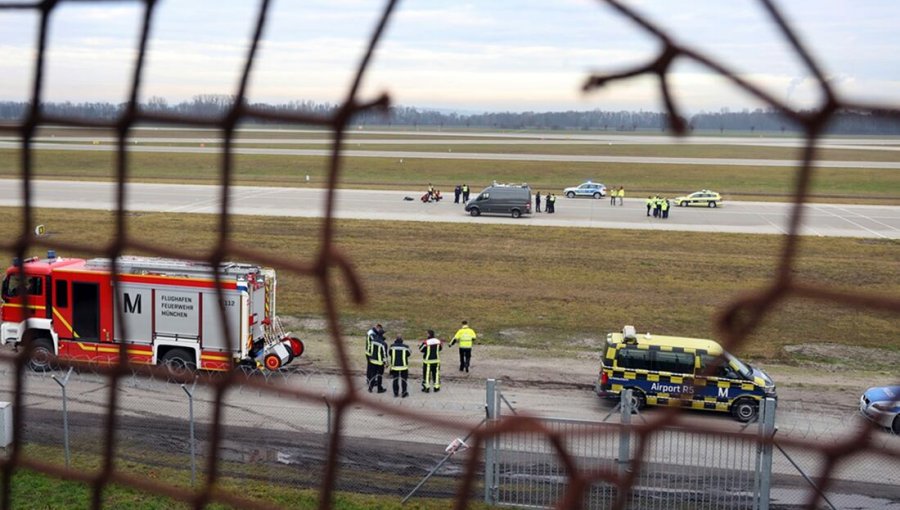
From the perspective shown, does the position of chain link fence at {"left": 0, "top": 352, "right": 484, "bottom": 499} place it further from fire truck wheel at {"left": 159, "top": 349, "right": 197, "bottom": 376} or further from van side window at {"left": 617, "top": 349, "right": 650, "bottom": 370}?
van side window at {"left": 617, "top": 349, "right": 650, "bottom": 370}

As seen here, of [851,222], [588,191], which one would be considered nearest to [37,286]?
[851,222]

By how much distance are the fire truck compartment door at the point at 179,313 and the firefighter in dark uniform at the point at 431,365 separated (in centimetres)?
283

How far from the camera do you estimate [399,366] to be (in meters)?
11.1

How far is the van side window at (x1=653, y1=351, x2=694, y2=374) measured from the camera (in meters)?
10.1

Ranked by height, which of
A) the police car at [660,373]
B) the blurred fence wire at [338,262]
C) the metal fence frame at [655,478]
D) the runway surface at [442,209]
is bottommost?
the metal fence frame at [655,478]

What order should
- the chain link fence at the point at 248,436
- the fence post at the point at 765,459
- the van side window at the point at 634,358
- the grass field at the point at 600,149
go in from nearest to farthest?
1. the fence post at the point at 765,459
2. the chain link fence at the point at 248,436
3. the van side window at the point at 634,358
4. the grass field at the point at 600,149

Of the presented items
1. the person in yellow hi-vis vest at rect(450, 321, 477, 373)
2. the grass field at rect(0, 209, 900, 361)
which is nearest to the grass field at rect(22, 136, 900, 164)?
the grass field at rect(0, 209, 900, 361)

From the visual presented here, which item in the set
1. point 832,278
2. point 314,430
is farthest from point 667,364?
point 832,278

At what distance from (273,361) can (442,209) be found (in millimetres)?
19106

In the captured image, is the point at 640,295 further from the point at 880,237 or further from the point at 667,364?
the point at 880,237

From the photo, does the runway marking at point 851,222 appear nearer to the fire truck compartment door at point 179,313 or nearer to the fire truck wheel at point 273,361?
the fire truck wheel at point 273,361

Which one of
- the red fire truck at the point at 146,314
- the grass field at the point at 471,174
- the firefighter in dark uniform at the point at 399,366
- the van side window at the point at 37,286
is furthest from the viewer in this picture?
the grass field at the point at 471,174

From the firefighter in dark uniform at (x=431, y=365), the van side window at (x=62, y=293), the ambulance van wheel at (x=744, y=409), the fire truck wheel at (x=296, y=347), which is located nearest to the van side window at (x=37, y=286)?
the van side window at (x=62, y=293)

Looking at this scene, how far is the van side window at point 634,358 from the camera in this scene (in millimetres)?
10648
